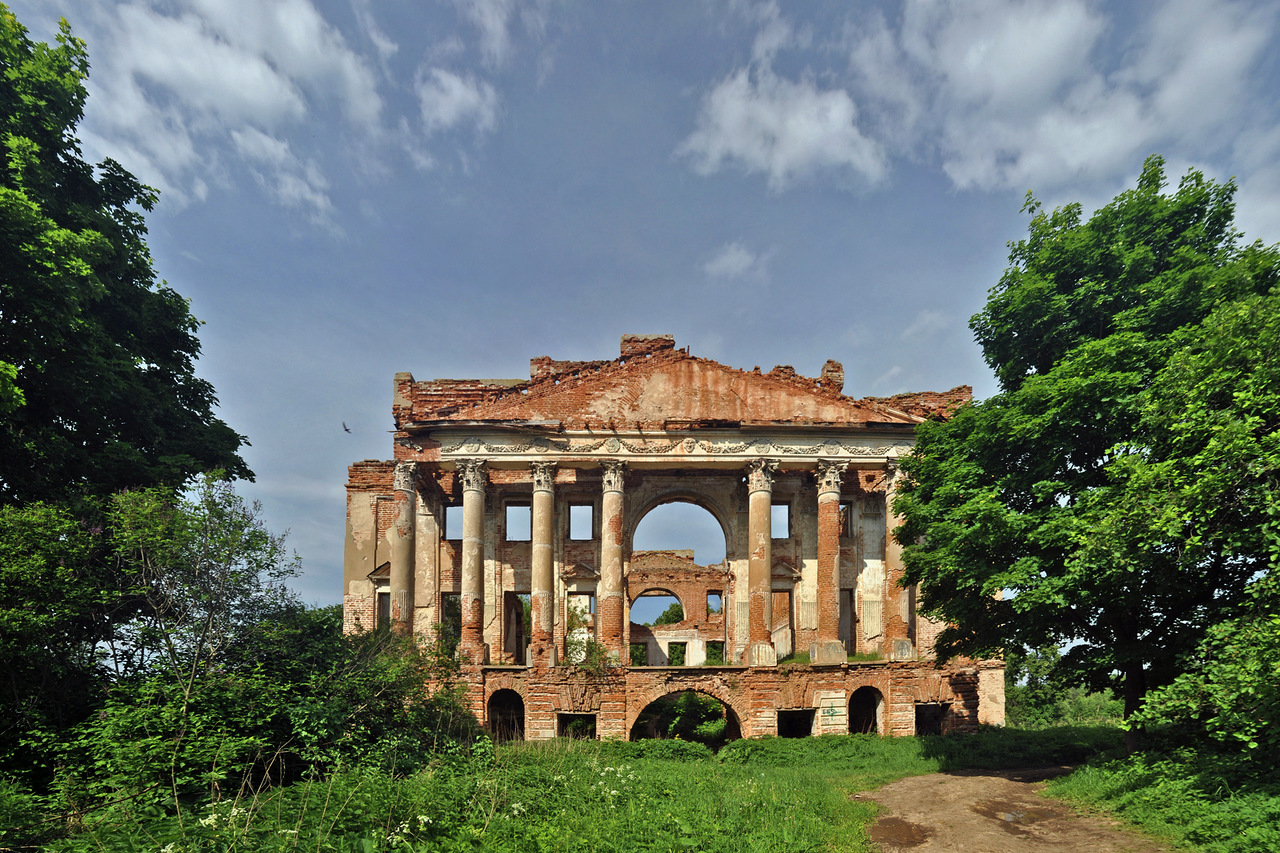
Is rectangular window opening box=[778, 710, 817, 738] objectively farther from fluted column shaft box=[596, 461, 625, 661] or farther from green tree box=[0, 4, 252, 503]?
green tree box=[0, 4, 252, 503]

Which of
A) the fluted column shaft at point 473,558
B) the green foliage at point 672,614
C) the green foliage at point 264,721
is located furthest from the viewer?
the green foliage at point 672,614

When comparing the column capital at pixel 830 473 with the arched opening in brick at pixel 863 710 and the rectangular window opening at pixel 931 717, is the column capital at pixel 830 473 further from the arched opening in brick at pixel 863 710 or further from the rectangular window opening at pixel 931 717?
the rectangular window opening at pixel 931 717

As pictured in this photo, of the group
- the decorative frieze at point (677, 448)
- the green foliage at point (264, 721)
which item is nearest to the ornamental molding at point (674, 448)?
the decorative frieze at point (677, 448)

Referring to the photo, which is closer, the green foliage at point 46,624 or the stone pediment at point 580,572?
the green foliage at point 46,624

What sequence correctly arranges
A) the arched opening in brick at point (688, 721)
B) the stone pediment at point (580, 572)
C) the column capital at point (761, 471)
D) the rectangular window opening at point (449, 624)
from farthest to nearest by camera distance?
the stone pediment at point (580, 572) < the column capital at point (761, 471) < the arched opening in brick at point (688, 721) < the rectangular window opening at point (449, 624)

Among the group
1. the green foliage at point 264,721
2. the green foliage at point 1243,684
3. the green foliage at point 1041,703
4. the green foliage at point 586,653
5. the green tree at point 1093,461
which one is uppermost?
the green tree at point 1093,461

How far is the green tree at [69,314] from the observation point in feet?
42.1

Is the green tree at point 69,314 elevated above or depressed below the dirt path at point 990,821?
above

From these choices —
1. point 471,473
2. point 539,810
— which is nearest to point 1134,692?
point 539,810

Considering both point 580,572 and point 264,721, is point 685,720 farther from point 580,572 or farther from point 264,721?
point 264,721

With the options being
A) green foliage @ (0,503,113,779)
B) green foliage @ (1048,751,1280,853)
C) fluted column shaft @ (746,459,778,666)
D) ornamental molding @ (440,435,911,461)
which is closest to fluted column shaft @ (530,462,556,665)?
ornamental molding @ (440,435,911,461)

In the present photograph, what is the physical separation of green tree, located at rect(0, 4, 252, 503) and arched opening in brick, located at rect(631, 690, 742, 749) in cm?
1389

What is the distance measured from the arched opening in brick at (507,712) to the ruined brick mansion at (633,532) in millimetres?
89

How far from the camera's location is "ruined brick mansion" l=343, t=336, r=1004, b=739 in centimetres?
1911
